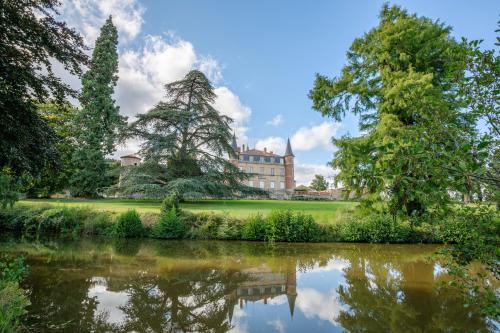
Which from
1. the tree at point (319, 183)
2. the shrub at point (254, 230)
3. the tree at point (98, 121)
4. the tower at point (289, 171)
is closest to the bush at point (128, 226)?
the shrub at point (254, 230)

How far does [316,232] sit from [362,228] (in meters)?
1.82

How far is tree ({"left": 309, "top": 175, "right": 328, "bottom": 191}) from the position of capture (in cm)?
5703

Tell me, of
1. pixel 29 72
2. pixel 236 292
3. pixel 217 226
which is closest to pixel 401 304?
pixel 236 292

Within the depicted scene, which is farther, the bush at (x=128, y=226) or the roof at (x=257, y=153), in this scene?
the roof at (x=257, y=153)

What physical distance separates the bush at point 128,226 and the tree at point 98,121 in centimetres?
1175

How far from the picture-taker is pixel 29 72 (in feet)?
17.0

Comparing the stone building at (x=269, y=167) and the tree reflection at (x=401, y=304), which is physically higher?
the stone building at (x=269, y=167)

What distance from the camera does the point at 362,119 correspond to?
12.7 m

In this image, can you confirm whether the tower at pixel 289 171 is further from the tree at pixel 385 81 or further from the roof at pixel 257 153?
the tree at pixel 385 81

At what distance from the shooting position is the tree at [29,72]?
4.79m

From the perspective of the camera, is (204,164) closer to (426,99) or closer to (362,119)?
(362,119)

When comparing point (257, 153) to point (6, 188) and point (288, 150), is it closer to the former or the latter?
point (288, 150)

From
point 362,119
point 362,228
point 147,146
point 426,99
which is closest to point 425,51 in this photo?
point 362,119

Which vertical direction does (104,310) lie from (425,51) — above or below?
below
